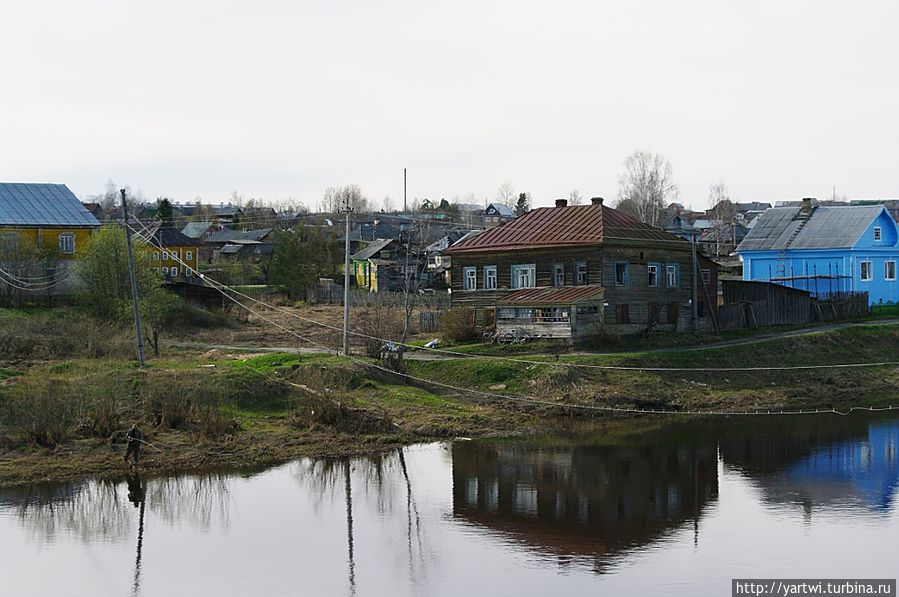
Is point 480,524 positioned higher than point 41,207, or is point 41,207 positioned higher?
point 41,207

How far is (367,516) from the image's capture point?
27.5m

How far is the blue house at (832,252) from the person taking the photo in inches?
2493

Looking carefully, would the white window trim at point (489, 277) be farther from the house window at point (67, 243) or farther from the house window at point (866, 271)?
the house window at point (67, 243)

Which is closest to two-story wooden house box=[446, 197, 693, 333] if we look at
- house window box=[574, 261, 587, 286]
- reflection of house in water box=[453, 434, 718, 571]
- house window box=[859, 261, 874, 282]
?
house window box=[574, 261, 587, 286]

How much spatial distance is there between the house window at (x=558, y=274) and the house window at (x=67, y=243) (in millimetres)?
32704

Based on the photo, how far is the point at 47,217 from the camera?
6825cm

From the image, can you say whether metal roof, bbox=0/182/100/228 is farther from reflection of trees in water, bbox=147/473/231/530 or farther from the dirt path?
reflection of trees in water, bbox=147/473/231/530

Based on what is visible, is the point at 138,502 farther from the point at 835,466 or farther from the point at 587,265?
the point at 587,265

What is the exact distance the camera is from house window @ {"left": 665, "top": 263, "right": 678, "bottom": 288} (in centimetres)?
5259

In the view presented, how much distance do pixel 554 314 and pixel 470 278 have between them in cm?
645

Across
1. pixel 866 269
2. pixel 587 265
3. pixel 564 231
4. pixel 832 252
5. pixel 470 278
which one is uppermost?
pixel 564 231

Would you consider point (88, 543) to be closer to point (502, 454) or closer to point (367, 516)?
point (367, 516)

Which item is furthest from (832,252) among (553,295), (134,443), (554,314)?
(134,443)

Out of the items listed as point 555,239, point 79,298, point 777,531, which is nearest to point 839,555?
point 777,531
